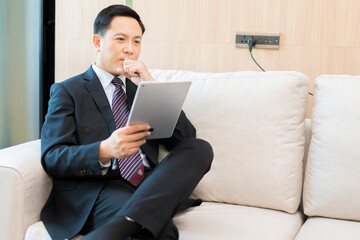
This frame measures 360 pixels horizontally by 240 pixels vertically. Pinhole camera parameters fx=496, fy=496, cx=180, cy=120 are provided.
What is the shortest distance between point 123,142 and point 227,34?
117cm

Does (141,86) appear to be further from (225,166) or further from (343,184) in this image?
(343,184)

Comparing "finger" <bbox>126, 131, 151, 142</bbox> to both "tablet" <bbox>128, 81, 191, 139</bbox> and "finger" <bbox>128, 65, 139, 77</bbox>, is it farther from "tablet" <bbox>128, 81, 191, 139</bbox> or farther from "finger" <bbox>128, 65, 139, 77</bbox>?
"finger" <bbox>128, 65, 139, 77</bbox>

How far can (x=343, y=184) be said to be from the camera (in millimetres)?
1824

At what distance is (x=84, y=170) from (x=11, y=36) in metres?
1.89

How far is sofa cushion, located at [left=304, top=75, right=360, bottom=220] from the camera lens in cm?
181

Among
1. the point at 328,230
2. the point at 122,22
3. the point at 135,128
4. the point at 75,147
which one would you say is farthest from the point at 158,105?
the point at 328,230

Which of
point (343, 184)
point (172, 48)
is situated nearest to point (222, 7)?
point (172, 48)

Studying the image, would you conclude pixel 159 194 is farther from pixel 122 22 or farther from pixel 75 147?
pixel 122 22

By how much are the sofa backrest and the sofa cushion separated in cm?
7

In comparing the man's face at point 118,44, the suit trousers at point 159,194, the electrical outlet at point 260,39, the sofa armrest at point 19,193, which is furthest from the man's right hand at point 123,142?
the electrical outlet at point 260,39

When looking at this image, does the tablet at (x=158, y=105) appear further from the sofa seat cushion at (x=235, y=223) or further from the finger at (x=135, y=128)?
the sofa seat cushion at (x=235, y=223)

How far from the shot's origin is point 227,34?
8.52ft

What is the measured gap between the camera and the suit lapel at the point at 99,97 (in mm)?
1883

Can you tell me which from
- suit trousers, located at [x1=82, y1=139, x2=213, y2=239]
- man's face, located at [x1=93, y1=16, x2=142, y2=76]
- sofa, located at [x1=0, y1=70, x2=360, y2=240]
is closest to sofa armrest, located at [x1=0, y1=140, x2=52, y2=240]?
sofa, located at [x1=0, y1=70, x2=360, y2=240]
